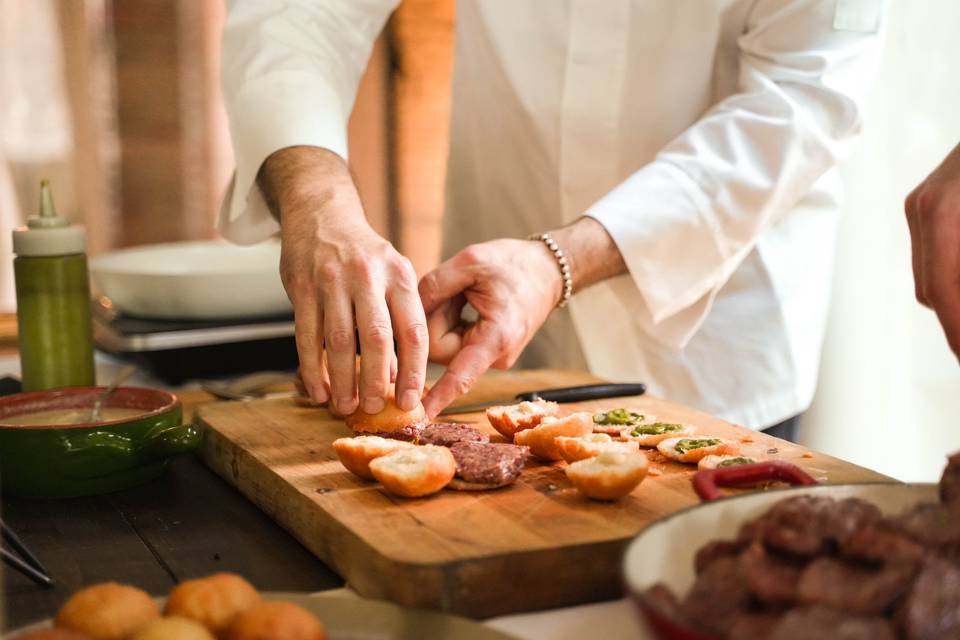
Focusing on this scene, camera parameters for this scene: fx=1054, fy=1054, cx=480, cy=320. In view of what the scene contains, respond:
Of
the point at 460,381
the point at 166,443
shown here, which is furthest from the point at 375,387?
the point at 166,443

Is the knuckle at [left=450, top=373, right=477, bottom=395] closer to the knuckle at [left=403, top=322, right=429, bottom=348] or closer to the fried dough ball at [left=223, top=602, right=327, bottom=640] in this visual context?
the knuckle at [left=403, top=322, right=429, bottom=348]

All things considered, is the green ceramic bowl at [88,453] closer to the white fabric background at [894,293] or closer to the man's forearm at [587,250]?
the man's forearm at [587,250]

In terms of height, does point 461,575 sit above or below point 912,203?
below

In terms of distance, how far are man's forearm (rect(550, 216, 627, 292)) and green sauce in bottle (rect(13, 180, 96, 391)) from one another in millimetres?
693

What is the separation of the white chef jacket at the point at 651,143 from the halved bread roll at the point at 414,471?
63 cm

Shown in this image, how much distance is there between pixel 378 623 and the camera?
2.51ft

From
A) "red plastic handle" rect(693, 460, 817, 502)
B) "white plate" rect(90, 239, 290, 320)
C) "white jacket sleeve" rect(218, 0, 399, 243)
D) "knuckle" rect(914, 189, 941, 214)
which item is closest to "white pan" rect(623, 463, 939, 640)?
"red plastic handle" rect(693, 460, 817, 502)

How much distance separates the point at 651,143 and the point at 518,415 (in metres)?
0.72

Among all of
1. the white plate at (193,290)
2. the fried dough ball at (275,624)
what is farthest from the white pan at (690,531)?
the white plate at (193,290)

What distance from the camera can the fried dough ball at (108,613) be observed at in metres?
0.72

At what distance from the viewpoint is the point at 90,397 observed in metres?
1.34

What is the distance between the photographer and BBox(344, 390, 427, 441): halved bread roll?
129cm

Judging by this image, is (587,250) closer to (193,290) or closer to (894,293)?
(193,290)

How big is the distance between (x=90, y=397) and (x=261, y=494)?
0.31 meters
